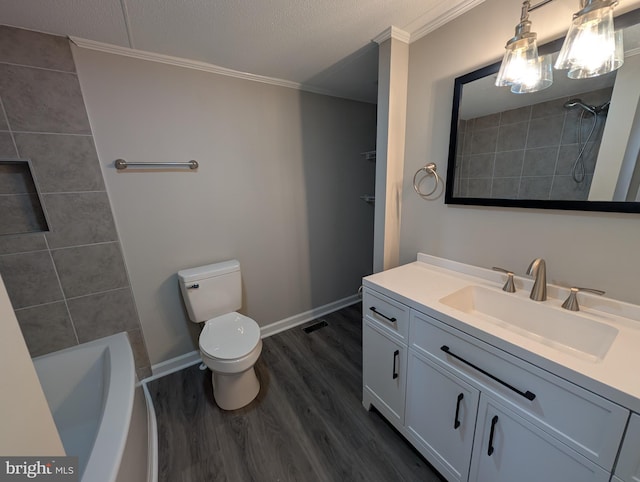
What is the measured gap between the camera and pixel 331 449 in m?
1.41

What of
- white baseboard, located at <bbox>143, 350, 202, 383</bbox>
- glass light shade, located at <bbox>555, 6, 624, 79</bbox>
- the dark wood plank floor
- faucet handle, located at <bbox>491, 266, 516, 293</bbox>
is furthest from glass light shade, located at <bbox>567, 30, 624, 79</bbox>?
white baseboard, located at <bbox>143, 350, 202, 383</bbox>

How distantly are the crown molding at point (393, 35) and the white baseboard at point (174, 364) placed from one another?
8.33ft

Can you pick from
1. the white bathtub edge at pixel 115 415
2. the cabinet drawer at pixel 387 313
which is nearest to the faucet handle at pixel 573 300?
the cabinet drawer at pixel 387 313

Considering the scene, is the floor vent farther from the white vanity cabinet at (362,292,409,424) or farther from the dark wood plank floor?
the white vanity cabinet at (362,292,409,424)

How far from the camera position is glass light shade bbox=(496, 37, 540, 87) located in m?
1.00

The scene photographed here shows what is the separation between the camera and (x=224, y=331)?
1739 mm

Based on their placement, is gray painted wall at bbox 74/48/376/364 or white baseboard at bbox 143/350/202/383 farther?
white baseboard at bbox 143/350/202/383

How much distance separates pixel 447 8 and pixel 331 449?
2370mm

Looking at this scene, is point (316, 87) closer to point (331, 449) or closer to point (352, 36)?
point (352, 36)

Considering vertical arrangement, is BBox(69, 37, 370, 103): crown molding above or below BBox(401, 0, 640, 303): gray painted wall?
above

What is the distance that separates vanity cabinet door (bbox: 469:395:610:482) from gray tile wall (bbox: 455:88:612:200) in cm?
90

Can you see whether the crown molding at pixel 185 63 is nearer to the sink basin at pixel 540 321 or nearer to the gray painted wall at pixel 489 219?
the gray painted wall at pixel 489 219

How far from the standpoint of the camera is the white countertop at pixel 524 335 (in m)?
0.71

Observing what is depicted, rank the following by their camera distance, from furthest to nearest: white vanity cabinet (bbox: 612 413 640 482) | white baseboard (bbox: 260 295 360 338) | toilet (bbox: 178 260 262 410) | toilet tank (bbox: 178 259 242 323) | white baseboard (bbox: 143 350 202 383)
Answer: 1. white baseboard (bbox: 260 295 360 338)
2. white baseboard (bbox: 143 350 202 383)
3. toilet tank (bbox: 178 259 242 323)
4. toilet (bbox: 178 260 262 410)
5. white vanity cabinet (bbox: 612 413 640 482)
